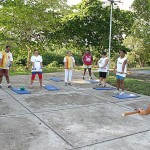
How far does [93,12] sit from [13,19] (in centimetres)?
595

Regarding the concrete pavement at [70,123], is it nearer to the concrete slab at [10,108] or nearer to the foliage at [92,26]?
the concrete slab at [10,108]

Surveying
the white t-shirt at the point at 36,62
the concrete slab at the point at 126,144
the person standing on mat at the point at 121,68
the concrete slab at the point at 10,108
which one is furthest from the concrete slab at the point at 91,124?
the white t-shirt at the point at 36,62

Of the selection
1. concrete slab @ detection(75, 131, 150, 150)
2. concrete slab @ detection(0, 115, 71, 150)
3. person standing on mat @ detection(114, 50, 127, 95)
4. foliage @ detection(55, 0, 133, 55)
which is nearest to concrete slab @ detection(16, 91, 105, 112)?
concrete slab @ detection(0, 115, 71, 150)

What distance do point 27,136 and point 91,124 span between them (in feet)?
4.66

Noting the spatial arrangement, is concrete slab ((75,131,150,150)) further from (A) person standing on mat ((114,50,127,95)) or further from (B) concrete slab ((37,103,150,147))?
(A) person standing on mat ((114,50,127,95))

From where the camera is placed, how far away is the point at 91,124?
5.20m

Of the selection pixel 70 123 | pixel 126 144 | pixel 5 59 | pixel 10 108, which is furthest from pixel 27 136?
pixel 5 59

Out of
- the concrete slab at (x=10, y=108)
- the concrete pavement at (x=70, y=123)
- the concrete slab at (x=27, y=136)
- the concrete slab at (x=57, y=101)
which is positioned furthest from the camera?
the concrete slab at (x=57, y=101)

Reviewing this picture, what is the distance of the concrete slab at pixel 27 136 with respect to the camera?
397 centimetres

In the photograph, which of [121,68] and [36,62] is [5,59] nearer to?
[36,62]

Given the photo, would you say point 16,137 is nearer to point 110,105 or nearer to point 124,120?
point 124,120

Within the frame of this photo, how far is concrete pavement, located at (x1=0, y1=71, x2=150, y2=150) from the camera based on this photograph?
4.14 metres

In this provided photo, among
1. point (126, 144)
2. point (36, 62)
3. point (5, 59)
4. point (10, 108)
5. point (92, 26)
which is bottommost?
point (126, 144)

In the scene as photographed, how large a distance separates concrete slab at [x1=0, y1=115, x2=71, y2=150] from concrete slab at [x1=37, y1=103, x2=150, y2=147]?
208 mm
